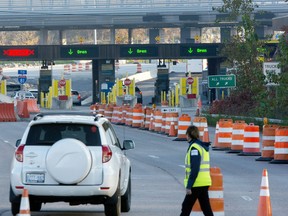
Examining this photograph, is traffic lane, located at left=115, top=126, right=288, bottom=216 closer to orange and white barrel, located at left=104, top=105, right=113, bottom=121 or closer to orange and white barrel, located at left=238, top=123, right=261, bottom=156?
orange and white barrel, located at left=238, top=123, right=261, bottom=156

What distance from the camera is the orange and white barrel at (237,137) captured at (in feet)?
93.2

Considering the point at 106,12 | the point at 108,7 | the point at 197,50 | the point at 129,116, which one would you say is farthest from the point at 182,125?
the point at 108,7

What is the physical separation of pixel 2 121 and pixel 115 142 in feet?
124

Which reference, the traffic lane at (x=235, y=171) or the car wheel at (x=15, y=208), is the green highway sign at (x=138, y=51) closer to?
the traffic lane at (x=235, y=171)

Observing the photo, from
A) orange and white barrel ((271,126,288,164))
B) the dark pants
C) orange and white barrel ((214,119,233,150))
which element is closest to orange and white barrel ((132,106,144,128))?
orange and white barrel ((214,119,233,150))

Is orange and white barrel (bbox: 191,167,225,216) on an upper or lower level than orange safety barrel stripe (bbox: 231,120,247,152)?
upper

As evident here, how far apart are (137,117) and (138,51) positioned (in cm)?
2713

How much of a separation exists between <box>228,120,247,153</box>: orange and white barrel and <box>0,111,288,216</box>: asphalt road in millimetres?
417

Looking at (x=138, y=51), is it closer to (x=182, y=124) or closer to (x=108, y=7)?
(x=108, y=7)

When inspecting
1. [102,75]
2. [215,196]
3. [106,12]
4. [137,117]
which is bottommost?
[137,117]

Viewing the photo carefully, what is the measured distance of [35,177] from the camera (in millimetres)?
13781

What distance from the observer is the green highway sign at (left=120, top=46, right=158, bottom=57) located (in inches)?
2803

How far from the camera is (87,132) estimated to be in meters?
14.1

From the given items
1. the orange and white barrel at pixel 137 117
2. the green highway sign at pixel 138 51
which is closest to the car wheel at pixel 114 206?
the orange and white barrel at pixel 137 117
